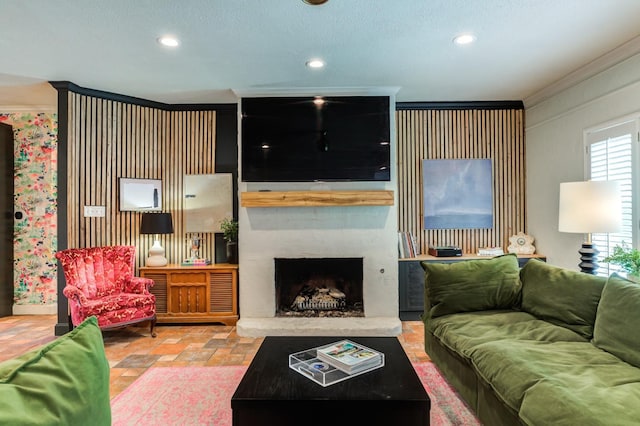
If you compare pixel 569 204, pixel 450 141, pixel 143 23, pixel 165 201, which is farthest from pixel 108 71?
pixel 569 204

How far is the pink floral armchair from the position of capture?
328 centimetres

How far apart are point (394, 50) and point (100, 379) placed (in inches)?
119

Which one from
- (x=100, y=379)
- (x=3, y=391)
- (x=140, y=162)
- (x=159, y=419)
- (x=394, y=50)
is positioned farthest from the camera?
(x=140, y=162)

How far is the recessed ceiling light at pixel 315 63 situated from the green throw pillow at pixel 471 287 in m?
2.07

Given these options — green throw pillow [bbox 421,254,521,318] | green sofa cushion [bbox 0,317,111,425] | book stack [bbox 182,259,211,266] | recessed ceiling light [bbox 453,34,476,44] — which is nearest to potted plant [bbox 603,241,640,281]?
green throw pillow [bbox 421,254,521,318]

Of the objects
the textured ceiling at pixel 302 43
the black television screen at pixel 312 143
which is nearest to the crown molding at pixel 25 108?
the textured ceiling at pixel 302 43

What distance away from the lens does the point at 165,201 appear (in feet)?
14.5

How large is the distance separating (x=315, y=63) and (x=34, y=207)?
13.5ft

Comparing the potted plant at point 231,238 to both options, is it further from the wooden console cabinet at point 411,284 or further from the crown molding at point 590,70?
the crown molding at point 590,70

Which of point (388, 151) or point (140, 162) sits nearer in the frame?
point (388, 151)

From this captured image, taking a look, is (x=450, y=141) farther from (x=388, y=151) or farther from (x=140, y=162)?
(x=140, y=162)

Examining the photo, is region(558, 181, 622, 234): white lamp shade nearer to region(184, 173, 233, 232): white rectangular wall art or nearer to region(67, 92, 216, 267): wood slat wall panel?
region(184, 173, 233, 232): white rectangular wall art

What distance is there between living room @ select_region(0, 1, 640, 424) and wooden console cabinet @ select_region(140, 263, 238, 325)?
7.4 inches

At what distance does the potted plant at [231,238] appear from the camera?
422 cm
